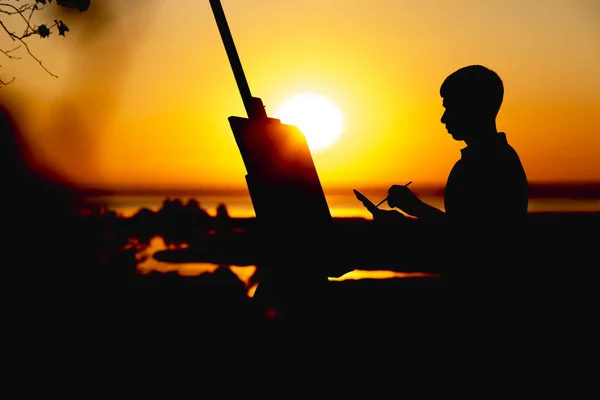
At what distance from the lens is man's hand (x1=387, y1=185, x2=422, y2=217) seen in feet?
7.84

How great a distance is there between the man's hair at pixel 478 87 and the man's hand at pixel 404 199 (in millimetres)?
521

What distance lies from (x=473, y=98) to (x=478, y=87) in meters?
0.05

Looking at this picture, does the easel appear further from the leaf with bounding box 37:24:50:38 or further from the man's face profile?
the leaf with bounding box 37:24:50:38

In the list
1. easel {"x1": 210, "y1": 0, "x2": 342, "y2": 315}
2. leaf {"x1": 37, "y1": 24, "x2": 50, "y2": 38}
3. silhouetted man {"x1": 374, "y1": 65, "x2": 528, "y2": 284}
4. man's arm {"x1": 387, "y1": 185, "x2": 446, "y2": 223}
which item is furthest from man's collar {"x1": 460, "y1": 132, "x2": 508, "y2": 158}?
leaf {"x1": 37, "y1": 24, "x2": 50, "y2": 38}

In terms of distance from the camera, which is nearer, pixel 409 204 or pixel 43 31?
pixel 409 204

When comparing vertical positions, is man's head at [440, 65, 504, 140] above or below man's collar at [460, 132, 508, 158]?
above

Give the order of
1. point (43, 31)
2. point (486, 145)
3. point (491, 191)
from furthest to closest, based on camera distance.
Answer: point (43, 31) → point (486, 145) → point (491, 191)

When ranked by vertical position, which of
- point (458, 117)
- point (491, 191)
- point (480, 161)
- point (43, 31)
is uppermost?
point (43, 31)

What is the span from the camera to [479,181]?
6.38 ft

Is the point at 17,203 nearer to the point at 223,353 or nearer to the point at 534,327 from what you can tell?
the point at 223,353

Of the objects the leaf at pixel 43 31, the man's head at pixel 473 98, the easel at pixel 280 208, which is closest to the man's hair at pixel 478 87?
the man's head at pixel 473 98

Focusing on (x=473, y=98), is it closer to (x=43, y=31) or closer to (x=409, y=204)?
(x=409, y=204)

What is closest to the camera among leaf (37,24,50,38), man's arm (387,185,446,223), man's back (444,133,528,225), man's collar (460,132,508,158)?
man's back (444,133,528,225)

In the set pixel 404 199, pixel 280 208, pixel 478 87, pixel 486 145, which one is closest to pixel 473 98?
pixel 478 87
